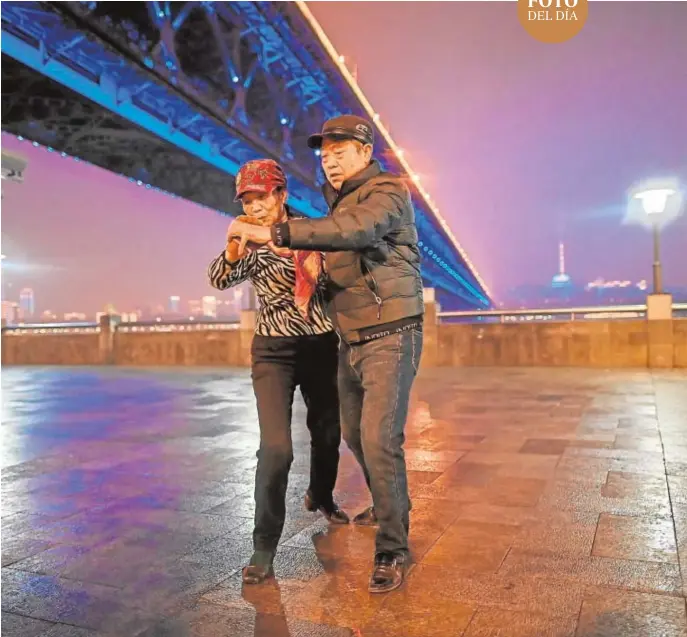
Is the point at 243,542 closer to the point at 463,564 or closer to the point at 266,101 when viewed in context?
the point at 463,564

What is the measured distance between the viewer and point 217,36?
69.1 ft

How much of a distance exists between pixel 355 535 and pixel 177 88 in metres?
18.1

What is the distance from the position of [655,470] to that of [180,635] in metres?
3.64

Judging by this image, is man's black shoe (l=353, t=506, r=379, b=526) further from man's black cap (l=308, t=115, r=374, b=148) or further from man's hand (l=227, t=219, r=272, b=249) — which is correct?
man's black cap (l=308, t=115, r=374, b=148)

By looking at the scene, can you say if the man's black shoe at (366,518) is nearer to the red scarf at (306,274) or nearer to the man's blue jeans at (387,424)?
the man's blue jeans at (387,424)

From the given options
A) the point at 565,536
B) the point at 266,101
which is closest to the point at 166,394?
the point at 565,536

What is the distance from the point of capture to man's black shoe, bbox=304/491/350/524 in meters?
3.65

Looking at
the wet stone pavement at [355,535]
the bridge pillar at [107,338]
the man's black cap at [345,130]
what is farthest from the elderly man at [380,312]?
the bridge pillar at [107,338]

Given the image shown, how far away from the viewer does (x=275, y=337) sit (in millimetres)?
3107

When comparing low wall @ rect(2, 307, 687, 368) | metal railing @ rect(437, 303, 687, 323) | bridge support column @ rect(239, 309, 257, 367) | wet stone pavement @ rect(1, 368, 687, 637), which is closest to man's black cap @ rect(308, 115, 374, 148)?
wet stone pavement @ rect(1, 368, 687, 637)

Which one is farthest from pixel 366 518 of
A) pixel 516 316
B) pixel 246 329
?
pixel 246 329

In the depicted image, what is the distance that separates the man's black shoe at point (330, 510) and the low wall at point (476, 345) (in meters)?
11.1

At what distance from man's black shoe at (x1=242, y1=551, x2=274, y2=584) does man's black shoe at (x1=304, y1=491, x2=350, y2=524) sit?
2.61 feet

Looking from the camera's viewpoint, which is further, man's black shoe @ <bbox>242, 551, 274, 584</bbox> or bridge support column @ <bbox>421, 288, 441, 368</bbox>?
bridge support column @ <bbox>421, 288, 441, 368</bbox>
